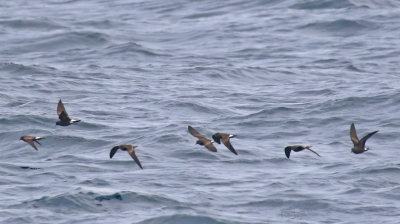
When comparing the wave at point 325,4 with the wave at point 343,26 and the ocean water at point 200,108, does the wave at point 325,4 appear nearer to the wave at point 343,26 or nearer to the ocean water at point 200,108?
the ocean water at point 200,108

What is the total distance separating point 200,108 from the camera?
27.4m

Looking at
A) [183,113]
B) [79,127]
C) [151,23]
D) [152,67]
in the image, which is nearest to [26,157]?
[79,127]

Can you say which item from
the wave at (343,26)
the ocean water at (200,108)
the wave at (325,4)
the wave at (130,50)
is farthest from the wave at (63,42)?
the wave at (325,4)

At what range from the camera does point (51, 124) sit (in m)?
26.1

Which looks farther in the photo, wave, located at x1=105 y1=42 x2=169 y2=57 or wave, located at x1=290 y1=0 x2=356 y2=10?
wave, located at x1=290 y1=0 x2=356 y2=10

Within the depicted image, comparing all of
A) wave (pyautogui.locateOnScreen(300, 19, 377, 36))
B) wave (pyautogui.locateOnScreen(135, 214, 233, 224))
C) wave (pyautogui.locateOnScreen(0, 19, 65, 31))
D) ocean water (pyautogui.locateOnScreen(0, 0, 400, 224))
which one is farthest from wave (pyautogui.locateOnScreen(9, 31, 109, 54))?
wave (pyautogui.locateOnScreen(135, 214, 233, 224))

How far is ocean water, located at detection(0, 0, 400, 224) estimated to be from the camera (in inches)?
795

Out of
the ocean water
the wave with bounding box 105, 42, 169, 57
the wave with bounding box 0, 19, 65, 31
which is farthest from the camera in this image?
the wave with bounding box 0, 19, 65, 31

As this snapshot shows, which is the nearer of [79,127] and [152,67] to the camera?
[79,127]

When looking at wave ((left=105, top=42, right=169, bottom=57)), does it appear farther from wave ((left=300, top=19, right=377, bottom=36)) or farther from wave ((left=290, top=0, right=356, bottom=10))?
wave ((left=290, top=0, right=356, bottom=10))

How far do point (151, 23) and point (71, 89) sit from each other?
9.40 meters

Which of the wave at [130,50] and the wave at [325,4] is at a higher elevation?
the wave at [130,50]

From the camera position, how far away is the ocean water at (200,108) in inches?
795

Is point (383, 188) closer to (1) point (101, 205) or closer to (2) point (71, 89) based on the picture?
(1) point (101, 205)
